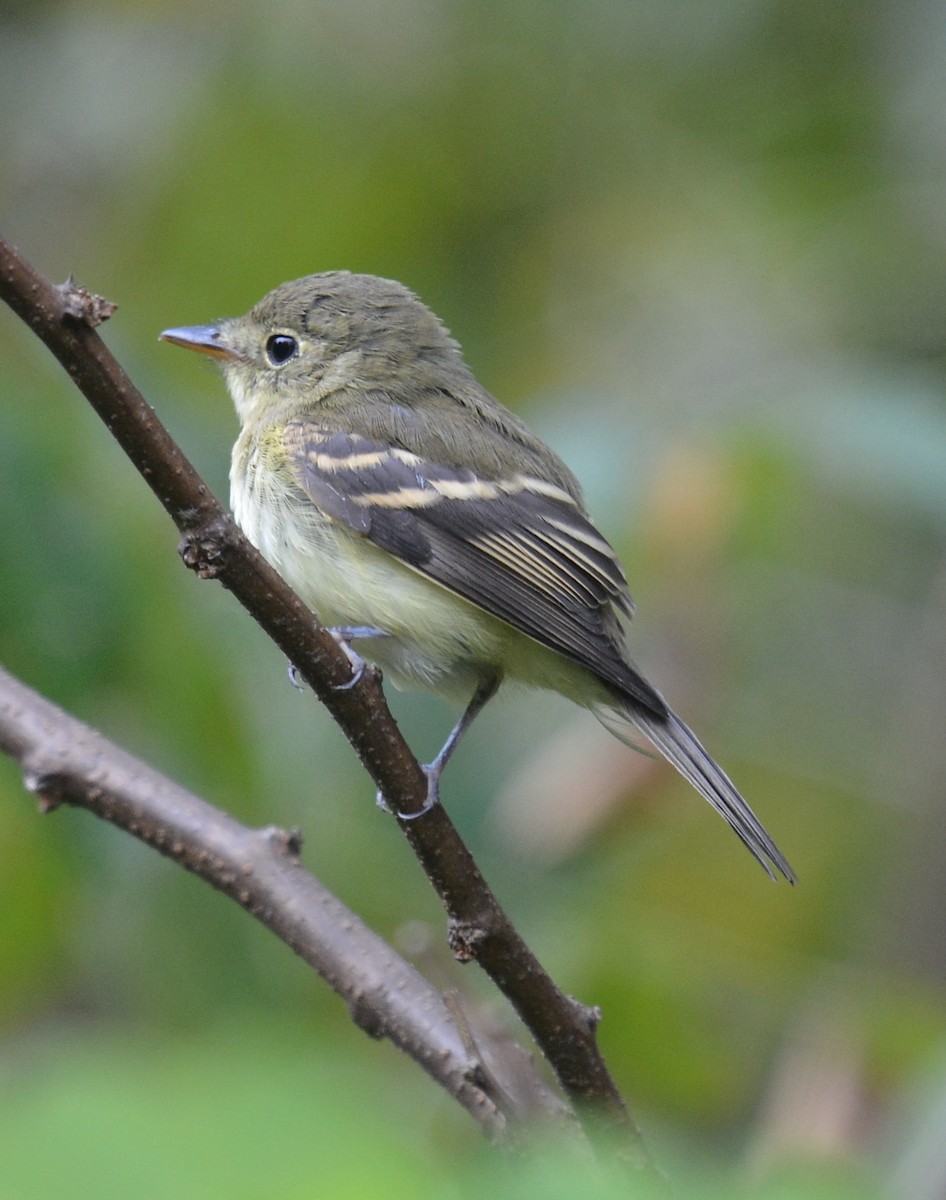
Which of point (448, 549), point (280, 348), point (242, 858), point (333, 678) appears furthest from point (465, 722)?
point (280, 348)

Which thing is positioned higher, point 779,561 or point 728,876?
point 779,561

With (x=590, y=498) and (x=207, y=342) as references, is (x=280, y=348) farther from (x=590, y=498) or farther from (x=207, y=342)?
(x=590, y=498)

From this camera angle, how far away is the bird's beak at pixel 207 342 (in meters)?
4.16

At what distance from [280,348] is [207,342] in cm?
A: 21

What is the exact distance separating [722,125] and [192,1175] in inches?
206

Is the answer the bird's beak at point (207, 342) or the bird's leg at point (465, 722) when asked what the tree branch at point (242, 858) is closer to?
the bird's leg at point (465, 722)

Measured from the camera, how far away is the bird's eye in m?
4.24

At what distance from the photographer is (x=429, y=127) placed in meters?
5.34

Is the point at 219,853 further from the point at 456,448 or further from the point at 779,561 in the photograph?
the point at 779,561

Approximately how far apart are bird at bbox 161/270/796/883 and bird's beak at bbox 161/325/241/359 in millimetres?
51

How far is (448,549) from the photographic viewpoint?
3498 millimetres

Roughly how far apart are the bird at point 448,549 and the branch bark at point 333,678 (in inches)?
25.0

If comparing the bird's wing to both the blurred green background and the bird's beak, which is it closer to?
the blurred green background

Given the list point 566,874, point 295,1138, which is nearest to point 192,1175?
point 295,1138
